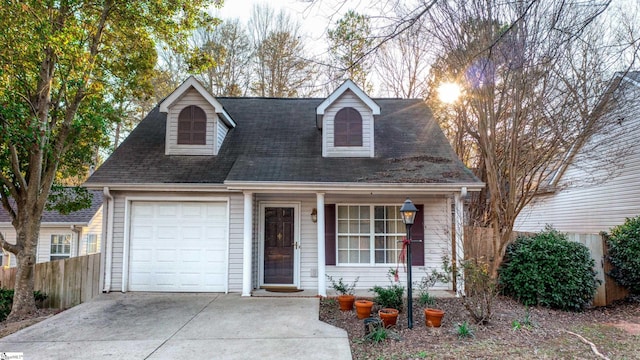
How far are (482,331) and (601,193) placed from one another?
29.0 feet

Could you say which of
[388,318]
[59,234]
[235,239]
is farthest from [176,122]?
[59,234]

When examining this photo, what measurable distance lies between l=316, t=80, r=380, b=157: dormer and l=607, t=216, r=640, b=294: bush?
5.56 m

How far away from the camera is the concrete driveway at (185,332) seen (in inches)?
187

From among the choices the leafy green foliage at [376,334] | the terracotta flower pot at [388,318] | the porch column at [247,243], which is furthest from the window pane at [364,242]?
the leafy green foliage at [376,334]

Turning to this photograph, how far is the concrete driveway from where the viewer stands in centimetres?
475

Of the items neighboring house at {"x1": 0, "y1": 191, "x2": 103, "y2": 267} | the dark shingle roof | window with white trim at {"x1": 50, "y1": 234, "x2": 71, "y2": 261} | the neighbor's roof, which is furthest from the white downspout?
window with white trim at {"x1": 50, "y1": 234, "x2": 71, "y2": 261}

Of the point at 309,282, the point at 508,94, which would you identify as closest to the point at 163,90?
the point at 309,282

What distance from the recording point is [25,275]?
7.50 meters

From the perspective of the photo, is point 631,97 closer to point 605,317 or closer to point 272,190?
point 605,317

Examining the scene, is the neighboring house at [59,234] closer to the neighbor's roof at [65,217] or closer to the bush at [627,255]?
the neighbor's roof at [65,217]

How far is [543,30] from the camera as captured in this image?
20.8 ft

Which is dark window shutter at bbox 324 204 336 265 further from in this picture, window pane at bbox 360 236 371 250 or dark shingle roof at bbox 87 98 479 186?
dark shingle roof at bbox 87 98 479 186

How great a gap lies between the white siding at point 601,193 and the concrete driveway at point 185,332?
9171mm

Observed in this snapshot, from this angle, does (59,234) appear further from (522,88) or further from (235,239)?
(522,88)
